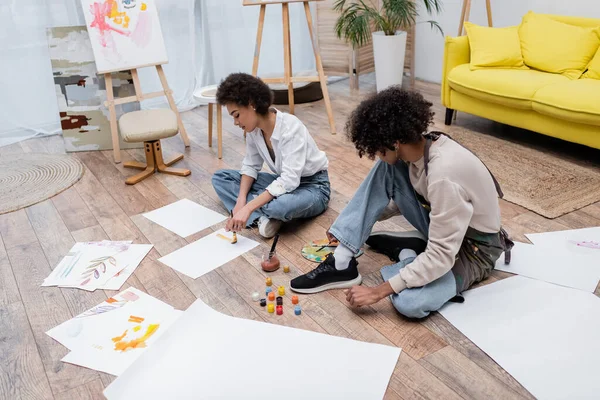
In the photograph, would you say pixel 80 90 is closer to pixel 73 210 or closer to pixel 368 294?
pixel 73 210

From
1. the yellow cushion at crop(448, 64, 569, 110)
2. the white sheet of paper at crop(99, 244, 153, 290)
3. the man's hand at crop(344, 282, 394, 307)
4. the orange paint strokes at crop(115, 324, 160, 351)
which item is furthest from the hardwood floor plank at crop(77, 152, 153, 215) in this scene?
the yellow cushion at crop(448, 64, 569, 110)

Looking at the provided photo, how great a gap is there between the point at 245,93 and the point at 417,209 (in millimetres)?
831

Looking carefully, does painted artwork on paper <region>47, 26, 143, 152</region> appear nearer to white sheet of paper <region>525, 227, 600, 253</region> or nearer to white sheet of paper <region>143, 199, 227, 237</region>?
white sheet of paper <region>143, 199, 227, 237</region>

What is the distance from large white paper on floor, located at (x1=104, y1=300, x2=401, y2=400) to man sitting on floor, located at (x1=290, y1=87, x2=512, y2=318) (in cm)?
21

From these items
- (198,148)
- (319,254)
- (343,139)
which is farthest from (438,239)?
(198,148)

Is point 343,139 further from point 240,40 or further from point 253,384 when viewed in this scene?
point 253,384

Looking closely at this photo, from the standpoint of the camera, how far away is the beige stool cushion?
2.87 m

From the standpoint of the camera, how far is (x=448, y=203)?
1.58 m

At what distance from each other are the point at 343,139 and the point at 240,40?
5.43 feet

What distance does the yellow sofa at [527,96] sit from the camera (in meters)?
2.74

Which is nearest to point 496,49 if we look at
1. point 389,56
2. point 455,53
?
point 455,53

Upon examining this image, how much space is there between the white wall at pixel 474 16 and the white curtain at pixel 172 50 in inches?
41.6

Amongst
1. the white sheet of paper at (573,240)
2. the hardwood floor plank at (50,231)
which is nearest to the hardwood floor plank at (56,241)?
the hardwood floor plank at (50,231)

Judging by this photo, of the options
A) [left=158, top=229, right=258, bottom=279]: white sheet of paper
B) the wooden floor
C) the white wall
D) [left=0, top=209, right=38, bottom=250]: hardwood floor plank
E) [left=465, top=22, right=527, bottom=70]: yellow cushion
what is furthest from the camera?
the white wall
